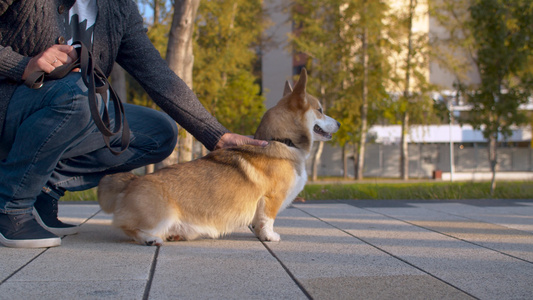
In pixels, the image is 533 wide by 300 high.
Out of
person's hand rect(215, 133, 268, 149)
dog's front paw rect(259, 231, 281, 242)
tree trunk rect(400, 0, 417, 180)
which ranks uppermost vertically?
tree trunk rect(400, 0, 417, 180)

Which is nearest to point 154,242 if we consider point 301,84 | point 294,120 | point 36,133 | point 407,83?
point 36,133

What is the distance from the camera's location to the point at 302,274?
237 cm

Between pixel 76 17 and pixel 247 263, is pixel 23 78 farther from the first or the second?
pixel 247 263

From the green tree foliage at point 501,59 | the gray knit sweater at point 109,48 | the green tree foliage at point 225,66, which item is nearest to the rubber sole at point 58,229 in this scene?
the gray knit sweater at point 109,48

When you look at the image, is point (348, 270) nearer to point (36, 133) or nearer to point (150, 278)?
point (150, 278)

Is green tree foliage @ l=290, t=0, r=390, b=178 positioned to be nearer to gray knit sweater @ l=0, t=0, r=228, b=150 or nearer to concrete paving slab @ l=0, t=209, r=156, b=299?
gray knit sweater @ l=0, t=0, r=228, b=150

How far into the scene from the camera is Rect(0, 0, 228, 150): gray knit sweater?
291cm

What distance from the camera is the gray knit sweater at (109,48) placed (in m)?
2.91

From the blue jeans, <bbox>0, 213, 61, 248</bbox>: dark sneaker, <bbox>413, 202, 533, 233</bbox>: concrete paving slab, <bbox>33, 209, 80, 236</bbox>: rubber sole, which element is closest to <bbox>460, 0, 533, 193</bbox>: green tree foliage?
<bbox>413, 202, 533, 233</bbox>: concrete paving slab

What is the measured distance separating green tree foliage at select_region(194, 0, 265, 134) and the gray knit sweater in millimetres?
19805

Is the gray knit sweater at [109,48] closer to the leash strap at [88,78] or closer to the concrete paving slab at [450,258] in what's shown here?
the leash strap at [88,78]

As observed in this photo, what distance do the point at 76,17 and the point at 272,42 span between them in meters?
32.2

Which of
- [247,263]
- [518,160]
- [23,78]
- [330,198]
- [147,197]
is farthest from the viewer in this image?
[518,160]

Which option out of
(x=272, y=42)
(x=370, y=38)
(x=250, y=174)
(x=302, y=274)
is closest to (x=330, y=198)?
(x=250, y=174)
